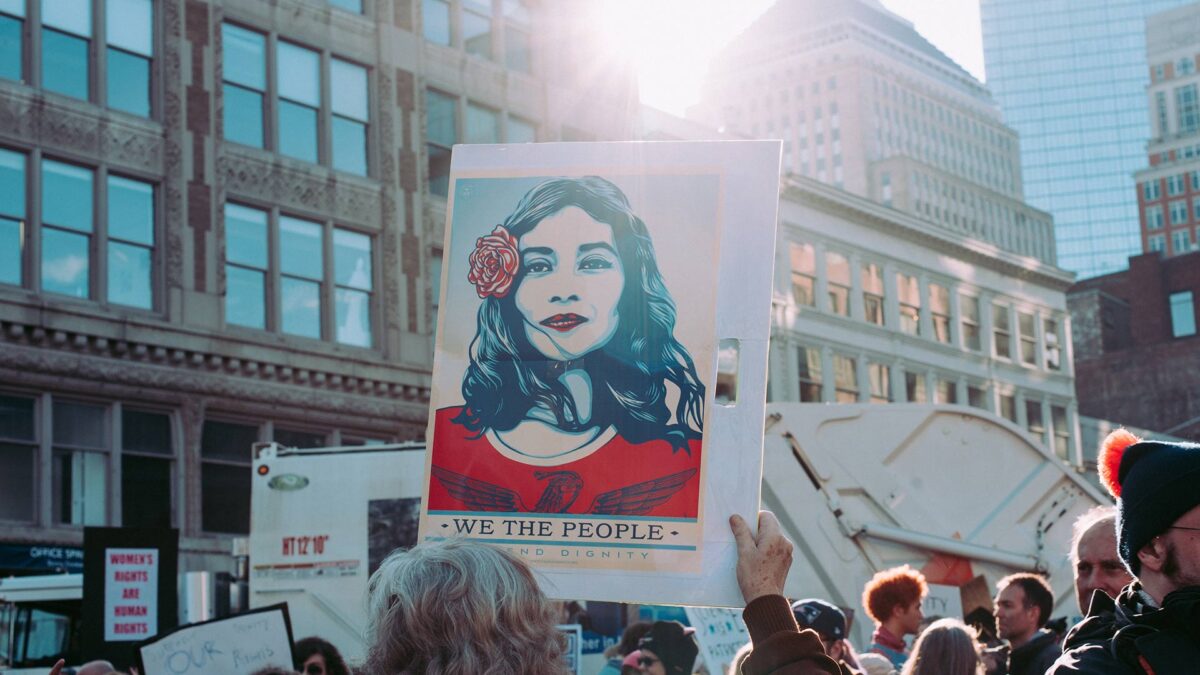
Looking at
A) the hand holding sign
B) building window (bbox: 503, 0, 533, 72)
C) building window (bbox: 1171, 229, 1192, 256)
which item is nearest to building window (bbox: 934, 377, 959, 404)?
building window (bbox: 503, 0, 533, 72)

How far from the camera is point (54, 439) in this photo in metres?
22.4

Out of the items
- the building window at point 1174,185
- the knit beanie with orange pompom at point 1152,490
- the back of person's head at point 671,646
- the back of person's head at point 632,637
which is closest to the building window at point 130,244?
the back of person's head at point 632,637

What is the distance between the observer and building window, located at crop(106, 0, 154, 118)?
23.9 meters

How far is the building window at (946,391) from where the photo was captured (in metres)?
44.5

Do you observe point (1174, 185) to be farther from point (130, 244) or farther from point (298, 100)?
point (130, 244)

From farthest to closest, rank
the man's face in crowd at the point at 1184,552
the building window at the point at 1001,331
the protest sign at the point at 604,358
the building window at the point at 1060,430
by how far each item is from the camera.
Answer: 1. the building window at the point at 1060,430
2. the building window at the point at 1001,331
3. the protest sign at the point at 604,358
4. the man's face in crowd at the point at 1184,552

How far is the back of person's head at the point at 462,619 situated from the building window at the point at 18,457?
2034 centimetres

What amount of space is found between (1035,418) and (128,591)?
41.8 metres

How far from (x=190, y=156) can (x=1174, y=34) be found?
139 metres

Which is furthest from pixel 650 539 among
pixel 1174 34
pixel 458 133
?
pixel 1174 34

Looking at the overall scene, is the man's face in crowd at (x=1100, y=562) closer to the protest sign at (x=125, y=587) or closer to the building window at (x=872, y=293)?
the protest sign at (x=125, y=587)

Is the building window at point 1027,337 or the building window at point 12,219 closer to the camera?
the building window at point 12,219

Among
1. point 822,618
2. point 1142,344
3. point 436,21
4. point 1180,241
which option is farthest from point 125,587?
point 1180,241

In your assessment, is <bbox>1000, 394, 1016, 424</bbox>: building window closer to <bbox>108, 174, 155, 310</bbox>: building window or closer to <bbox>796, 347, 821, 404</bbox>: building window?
<bbox>796, 347, 821, 404</bbox>: building window
